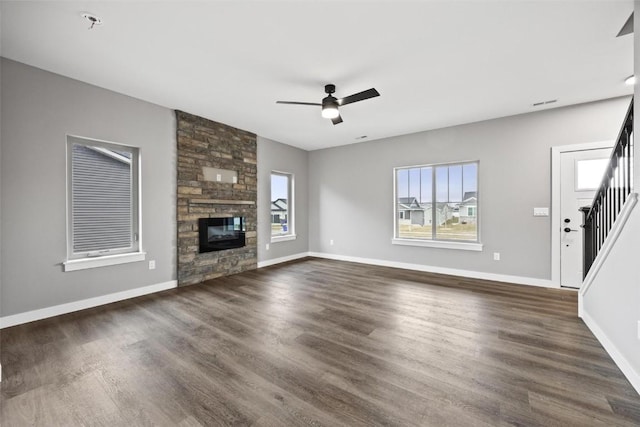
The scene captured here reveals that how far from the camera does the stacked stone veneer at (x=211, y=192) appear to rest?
13.9 feet

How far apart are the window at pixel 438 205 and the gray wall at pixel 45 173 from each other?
15.3 ft

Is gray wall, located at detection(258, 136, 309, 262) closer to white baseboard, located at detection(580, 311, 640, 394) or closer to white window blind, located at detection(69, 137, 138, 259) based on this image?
white window blind, located at detection(69, 137, 138, 259)

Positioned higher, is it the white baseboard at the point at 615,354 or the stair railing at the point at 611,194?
the stair railing at the point at 611,194

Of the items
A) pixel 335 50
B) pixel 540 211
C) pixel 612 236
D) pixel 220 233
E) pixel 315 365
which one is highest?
pixel 335 50

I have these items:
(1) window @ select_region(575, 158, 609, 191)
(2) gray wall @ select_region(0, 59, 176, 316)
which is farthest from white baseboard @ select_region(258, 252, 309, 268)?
(1) window @ select_region(575, 158, 609, 191)

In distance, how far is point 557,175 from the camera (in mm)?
3949

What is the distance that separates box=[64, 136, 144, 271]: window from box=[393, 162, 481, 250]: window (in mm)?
4661

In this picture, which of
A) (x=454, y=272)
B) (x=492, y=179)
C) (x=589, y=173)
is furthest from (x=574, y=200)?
(x=454, y=272)

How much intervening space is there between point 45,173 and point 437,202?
5811 millimetres

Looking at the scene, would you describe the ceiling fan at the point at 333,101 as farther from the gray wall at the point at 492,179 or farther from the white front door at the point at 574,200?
the white front door at the point at 574,200

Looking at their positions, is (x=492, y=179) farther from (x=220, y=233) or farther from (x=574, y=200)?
(x=220, y=233)

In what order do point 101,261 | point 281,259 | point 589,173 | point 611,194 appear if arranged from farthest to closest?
point 281,259
point 589,173
point 101,261
point 611,194

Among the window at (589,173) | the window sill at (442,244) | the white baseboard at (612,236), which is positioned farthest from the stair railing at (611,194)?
the window sill at (442,244)

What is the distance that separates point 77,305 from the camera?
10.4 ft
